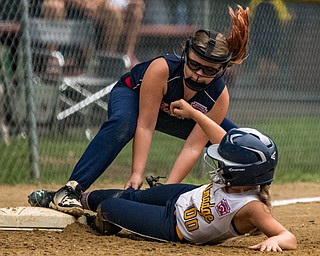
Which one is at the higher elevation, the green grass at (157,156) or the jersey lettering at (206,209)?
the jersey lettering at (206,209)

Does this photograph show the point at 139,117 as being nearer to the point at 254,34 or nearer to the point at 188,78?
the point at 188,78

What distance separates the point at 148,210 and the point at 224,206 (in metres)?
0.61

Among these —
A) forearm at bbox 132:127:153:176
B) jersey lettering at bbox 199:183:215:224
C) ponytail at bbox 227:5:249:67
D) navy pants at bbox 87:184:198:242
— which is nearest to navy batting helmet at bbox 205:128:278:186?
jersey lettering at bbox 199:183:215:224

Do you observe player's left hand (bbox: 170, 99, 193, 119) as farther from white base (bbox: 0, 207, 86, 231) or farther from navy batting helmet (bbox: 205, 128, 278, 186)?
white base (bbox: 0, 207, 86, 231)

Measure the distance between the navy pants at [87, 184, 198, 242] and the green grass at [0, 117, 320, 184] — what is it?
347cm

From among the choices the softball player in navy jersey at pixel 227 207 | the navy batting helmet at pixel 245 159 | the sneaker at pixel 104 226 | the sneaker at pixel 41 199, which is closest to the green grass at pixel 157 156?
the sneaker at pixel 41 199

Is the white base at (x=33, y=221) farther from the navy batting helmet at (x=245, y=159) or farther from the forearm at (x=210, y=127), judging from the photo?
the navy batting helmet at (x=245, y=159)

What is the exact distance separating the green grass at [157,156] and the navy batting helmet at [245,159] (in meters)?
4.25

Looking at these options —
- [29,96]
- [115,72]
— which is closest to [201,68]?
[29,96]

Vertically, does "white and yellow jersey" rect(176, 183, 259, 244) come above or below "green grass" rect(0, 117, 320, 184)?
above

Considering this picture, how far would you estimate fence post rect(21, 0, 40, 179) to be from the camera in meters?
8.78

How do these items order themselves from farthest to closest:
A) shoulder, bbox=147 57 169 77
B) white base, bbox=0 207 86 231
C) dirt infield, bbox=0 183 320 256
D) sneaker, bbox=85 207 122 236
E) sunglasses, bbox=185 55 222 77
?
shoulder, bbox=147 57 169 77, sunglasses, bbox=185 55 222 77, white base, bbox=0 207 86 231, sneaker, bbox=85 207 122 236, dirt infield, bbox=0 183 320 256

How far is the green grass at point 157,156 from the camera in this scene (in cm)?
898

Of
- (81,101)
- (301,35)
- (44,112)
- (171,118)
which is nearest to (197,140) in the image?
(171,118)
